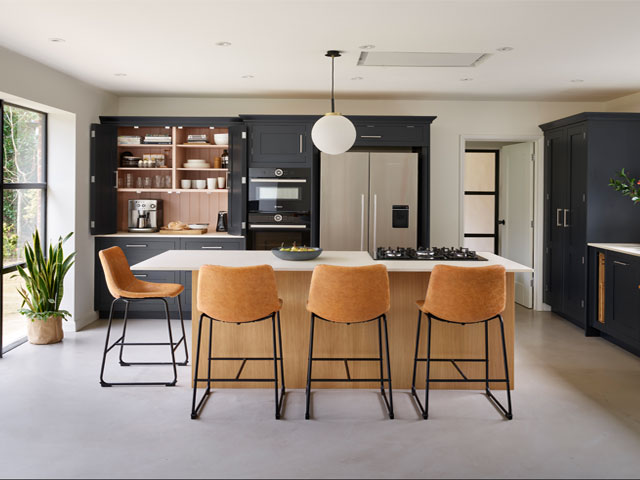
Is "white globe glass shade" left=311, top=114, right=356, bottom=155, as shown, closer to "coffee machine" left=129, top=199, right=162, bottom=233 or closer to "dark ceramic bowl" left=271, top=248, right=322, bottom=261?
"dark ceramic bowl" left=271, top=248, right=322, bottom=261

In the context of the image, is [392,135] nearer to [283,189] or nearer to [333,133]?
[283,189]

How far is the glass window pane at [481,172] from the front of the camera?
8.02 metres

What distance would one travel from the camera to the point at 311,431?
3.29 metres

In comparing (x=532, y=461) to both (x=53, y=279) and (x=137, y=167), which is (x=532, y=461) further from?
(x=137, y=167)

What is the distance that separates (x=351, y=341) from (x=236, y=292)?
3.30ft

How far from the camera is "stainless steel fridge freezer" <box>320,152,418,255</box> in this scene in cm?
611

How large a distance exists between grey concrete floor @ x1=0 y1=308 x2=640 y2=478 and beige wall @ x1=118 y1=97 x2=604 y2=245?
2.72 metres

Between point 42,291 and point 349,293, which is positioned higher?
point 349,293

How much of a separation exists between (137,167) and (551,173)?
472cm

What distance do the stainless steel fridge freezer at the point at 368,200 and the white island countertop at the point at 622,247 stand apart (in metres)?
1.80

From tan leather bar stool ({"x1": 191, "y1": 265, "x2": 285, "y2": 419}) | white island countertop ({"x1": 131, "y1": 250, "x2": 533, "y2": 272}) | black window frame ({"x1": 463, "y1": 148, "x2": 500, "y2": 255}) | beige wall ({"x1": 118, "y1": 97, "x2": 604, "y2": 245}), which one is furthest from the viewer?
black window frame ({"x1": 463, "y1": 148, "x2": 500, "y2": 255})

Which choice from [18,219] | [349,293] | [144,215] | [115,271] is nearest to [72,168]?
[18,219]

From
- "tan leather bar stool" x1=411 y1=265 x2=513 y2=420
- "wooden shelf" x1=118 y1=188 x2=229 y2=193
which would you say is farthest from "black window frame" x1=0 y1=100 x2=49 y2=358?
"tan leather bar stool" x1=411 y1=265 x2=513 y2=420

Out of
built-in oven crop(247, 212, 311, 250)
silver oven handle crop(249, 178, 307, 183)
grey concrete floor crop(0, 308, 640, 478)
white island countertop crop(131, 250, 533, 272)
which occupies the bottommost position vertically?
grey concrete floor crop(0, 308, 640, 478)
